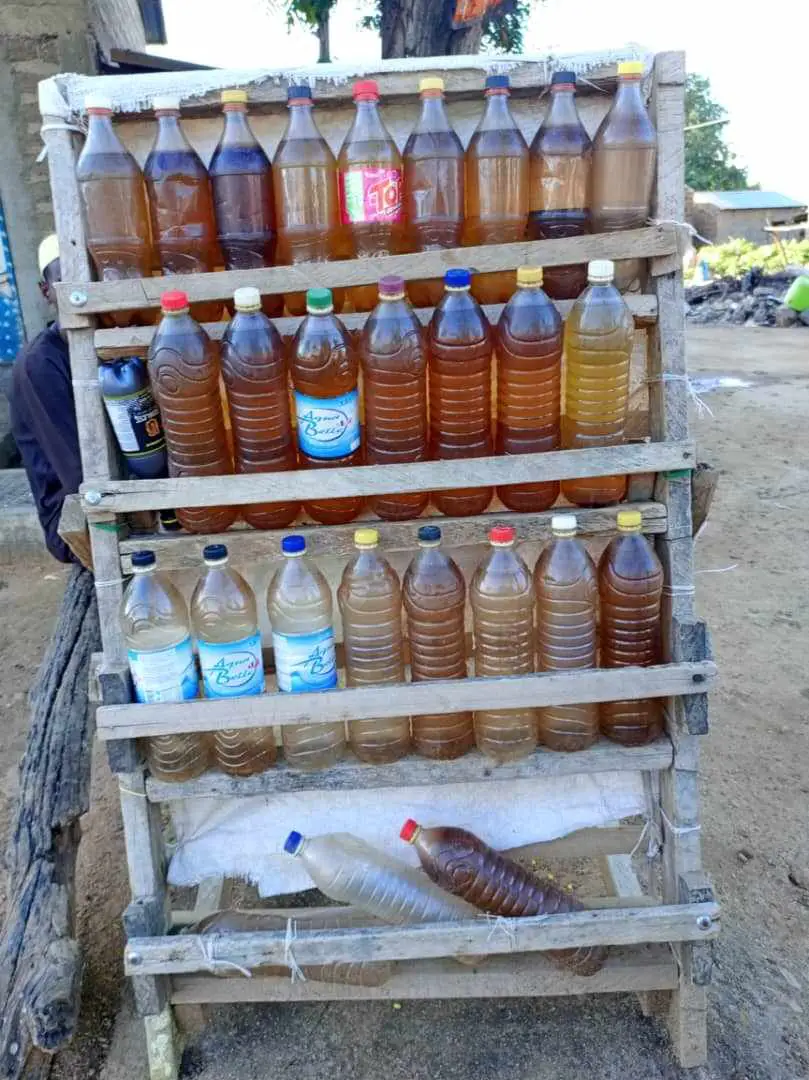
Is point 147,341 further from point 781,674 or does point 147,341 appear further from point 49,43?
point 49,43

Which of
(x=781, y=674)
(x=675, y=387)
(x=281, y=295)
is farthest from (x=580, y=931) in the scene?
(x=781, y=674)

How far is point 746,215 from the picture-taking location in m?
31.7

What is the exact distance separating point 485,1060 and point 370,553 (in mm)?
1426

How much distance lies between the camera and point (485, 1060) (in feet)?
7.34

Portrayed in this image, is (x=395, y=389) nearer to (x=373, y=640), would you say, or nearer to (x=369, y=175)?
(x=369, y=175)

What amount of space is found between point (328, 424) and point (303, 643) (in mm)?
534

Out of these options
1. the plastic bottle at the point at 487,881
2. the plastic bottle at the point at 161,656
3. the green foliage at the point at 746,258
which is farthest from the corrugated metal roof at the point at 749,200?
the plastic bottle at the point at 161,656

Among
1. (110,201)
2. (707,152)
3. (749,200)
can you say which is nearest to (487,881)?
(110,201)

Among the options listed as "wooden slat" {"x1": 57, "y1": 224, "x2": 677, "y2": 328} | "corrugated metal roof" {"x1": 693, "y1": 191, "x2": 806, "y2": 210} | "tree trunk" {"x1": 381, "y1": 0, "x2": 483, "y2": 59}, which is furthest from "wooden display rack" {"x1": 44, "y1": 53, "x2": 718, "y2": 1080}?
"corrugated metal roof" {"x1": 693, "y1": 191, "x2": 806, "y2": 210}

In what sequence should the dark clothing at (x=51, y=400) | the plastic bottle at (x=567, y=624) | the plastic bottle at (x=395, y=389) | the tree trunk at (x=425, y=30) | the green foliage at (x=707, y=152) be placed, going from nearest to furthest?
the plastic bottle at (x=395, y=389) < the plastic bottle at (x=567, y=624) < the dark clothing at (x=51, y=400) < the tree trunk at (x=425, y=30) < the green foliage at (x=707, y=152)

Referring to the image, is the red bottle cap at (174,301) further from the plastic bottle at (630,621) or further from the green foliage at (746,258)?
the green foliage at (746,258)

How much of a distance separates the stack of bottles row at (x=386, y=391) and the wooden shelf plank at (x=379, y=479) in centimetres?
10

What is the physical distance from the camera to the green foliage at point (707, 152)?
1720 inches

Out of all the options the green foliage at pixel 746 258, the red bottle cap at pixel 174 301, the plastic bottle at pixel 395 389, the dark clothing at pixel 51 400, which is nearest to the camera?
the red bottle cap at pixel 174 301
